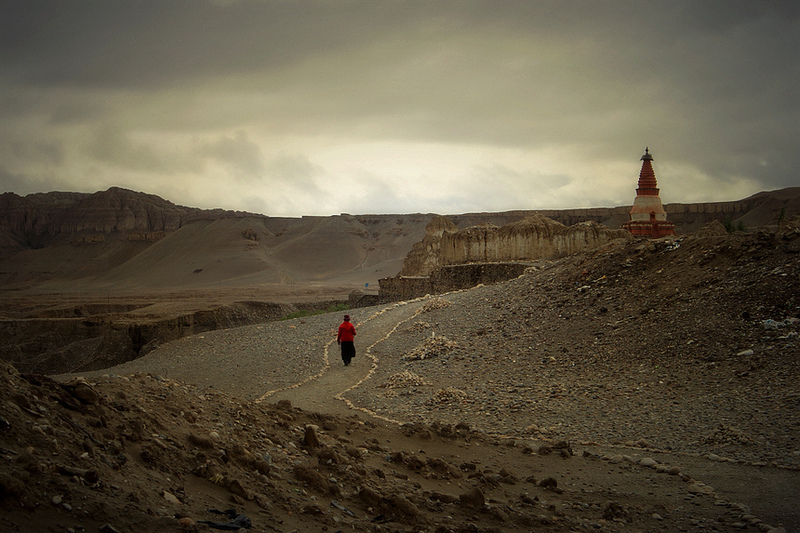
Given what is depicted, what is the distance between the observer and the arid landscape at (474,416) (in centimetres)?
433

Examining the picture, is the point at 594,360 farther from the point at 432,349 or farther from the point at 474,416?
the point at 432,349

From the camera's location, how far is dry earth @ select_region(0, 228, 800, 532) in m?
4.32

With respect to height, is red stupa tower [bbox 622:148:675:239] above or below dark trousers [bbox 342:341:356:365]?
above

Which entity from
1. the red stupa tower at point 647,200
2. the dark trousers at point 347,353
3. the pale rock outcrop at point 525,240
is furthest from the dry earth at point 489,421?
the red stupa tower at point 647,200

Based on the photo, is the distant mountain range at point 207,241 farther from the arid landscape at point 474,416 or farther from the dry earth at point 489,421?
the dry earth at point 489,421

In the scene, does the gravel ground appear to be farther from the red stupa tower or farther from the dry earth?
the red stupa tower

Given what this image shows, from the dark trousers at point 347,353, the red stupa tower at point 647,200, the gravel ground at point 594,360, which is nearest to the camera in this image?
the gravel ground at point 594,360

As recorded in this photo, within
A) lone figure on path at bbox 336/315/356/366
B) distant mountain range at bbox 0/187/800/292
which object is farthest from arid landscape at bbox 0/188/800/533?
distant mountain range at bbox 0/187/800/292

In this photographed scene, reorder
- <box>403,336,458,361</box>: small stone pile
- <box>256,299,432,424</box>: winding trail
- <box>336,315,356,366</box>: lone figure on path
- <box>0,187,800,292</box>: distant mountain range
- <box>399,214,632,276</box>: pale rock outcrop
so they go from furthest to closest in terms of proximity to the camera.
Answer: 1. <box>0,187,800,292</box>: distant mountain range
2. <box>399,214,632,276</box>: pale rock outcrop
3. <box>336,315,356,366</box>: lone figure on path
4. <box>403,336,458,361</box>: small stone pile
5. <box>256,299,432,424</box>: winding trail

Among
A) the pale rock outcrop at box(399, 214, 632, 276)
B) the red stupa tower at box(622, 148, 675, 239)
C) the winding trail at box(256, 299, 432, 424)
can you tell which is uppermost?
the red stupa tower at box(622, 148, 675, 239)

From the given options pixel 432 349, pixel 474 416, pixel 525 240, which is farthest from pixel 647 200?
pixel 474 416

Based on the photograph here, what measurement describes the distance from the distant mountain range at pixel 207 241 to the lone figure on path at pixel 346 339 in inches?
2278

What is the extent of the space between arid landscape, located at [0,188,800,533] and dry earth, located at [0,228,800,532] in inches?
1.1

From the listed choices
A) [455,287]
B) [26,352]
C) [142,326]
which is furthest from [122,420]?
[26,352]
